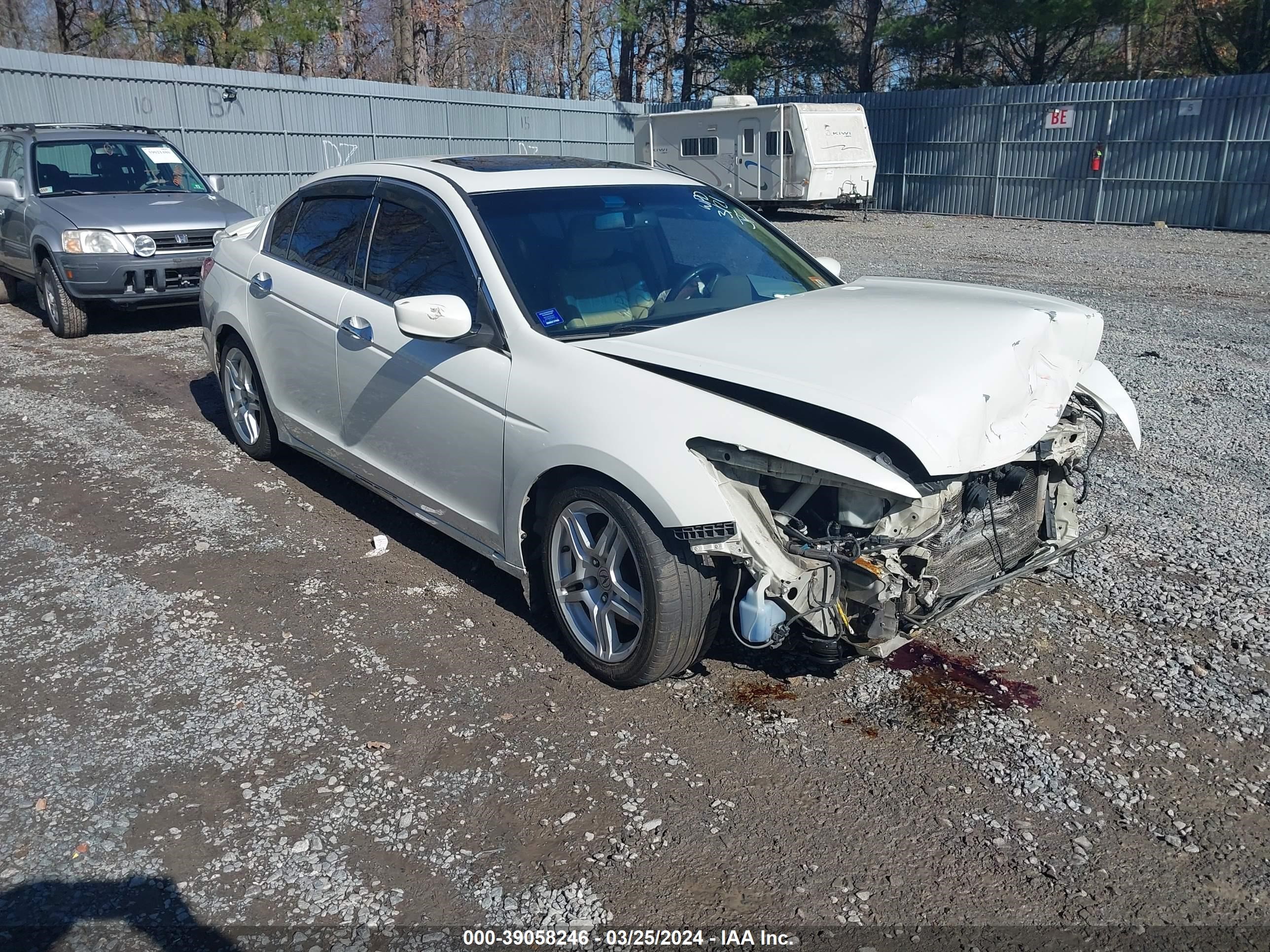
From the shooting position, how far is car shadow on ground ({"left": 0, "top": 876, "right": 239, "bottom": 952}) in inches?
104

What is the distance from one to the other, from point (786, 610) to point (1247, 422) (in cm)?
501

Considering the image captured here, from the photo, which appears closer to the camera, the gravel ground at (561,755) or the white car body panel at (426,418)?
the gravel ground at (561,755)

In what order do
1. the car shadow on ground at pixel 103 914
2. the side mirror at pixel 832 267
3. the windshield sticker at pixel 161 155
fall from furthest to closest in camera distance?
the windshield sticker at pixel 161 155
the side mirror at pixel 832 267
the car shadow on ground at pixel 103 914

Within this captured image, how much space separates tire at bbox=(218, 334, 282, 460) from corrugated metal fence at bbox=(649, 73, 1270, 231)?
68.8 feet

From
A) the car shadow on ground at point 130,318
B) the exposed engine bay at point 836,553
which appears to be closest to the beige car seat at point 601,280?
the exposed engine bay at point 836,553

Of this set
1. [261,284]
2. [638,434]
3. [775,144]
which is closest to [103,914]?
[638,434]

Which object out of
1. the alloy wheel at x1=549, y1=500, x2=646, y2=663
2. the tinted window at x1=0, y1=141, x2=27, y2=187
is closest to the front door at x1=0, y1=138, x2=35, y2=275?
the tinted window at x1=0, y1=141, x2=27, y2=187

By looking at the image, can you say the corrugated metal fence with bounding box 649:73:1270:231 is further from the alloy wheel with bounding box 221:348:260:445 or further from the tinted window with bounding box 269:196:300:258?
the alloy wheel with bounding box 221:348:260:445

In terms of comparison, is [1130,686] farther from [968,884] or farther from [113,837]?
[113,837]

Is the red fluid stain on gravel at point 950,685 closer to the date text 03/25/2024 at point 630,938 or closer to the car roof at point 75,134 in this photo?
the date text 03/25/2024 at point 630,938

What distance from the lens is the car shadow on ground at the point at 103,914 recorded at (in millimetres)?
2652

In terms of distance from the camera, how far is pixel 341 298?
196 inches

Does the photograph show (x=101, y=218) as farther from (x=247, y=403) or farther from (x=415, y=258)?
(x=415, y=258)

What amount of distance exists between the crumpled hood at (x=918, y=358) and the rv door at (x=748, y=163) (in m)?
20.3
